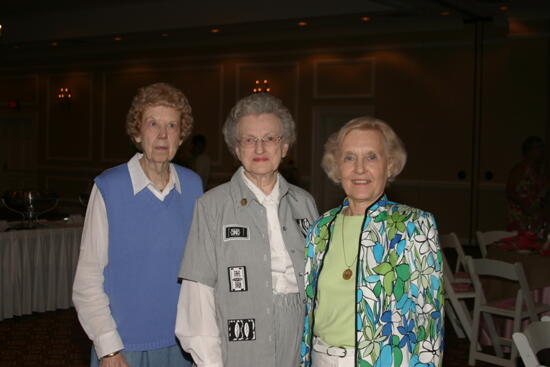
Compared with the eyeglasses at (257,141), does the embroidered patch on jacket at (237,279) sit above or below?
below

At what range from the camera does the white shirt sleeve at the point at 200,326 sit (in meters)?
1.95

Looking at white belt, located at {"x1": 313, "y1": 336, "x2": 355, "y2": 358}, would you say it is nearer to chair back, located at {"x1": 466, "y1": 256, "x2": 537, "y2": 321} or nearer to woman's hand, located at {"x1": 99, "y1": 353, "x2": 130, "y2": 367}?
woman's hand, located at {"x1": 99, "y1": 353, "x2": 130, "y2": 367}

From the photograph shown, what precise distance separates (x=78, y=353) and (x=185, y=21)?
715cm

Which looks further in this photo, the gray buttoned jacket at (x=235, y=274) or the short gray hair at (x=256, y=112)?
the short gray hair at (x=256, y=112)

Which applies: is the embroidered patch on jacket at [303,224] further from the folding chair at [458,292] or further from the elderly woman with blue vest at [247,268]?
the folding chair at [458,292]

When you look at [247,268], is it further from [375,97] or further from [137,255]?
[375,97]

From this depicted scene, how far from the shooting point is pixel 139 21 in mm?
11492

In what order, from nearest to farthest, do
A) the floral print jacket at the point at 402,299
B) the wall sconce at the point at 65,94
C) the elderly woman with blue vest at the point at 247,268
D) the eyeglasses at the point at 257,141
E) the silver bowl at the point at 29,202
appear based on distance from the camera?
the floral print jacket at the point at 402,299 < the elderly woman with blue vest at the point at 247,268 < the eyeglasses at the point at 257,141 < the silver bowl at the point at 29,202 < the wall sconce at the point at 65,94

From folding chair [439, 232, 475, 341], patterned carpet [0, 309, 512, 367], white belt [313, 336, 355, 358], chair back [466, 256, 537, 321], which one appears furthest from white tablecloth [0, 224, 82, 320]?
white belt [313, 336, 355, 358]

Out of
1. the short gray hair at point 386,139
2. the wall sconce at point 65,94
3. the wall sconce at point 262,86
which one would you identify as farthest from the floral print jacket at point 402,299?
the wall sconce at point 65,94

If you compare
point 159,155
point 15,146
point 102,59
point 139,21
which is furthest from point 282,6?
point 15,146

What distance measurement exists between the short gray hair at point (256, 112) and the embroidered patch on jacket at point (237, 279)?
42 centimetres

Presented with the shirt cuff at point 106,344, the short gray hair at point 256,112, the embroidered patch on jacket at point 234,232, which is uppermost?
the short gray hair at point 256,112

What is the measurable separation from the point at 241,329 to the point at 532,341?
1.21 m
